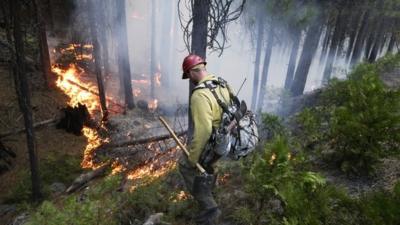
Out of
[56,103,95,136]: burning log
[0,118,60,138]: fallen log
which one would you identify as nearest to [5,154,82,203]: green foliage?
[0,118,60,138]: fallen log

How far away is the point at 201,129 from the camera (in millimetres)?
4043

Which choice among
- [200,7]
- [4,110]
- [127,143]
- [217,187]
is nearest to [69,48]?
[4,110]

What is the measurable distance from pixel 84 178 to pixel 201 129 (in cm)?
697

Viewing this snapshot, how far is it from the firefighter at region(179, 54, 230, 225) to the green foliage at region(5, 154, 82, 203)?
21.0ft

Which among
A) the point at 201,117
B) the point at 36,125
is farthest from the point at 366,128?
the point at 36,125

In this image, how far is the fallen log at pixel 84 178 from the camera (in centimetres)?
937

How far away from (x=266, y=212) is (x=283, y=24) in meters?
15.2

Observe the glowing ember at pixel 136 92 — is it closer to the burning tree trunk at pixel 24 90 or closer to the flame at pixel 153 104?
the flame at pixel 153 104

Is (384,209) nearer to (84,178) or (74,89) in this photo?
(84,178)

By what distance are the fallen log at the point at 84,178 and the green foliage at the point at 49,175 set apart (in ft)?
2.13

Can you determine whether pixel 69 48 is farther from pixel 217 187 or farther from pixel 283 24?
pixel 217 187

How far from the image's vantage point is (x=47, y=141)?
12922 mm

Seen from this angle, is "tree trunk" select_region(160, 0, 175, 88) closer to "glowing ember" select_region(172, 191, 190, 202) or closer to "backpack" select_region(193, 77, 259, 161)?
"glowing ember" select_region(172, 191, 190, 202)

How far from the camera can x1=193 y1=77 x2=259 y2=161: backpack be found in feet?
14.1
